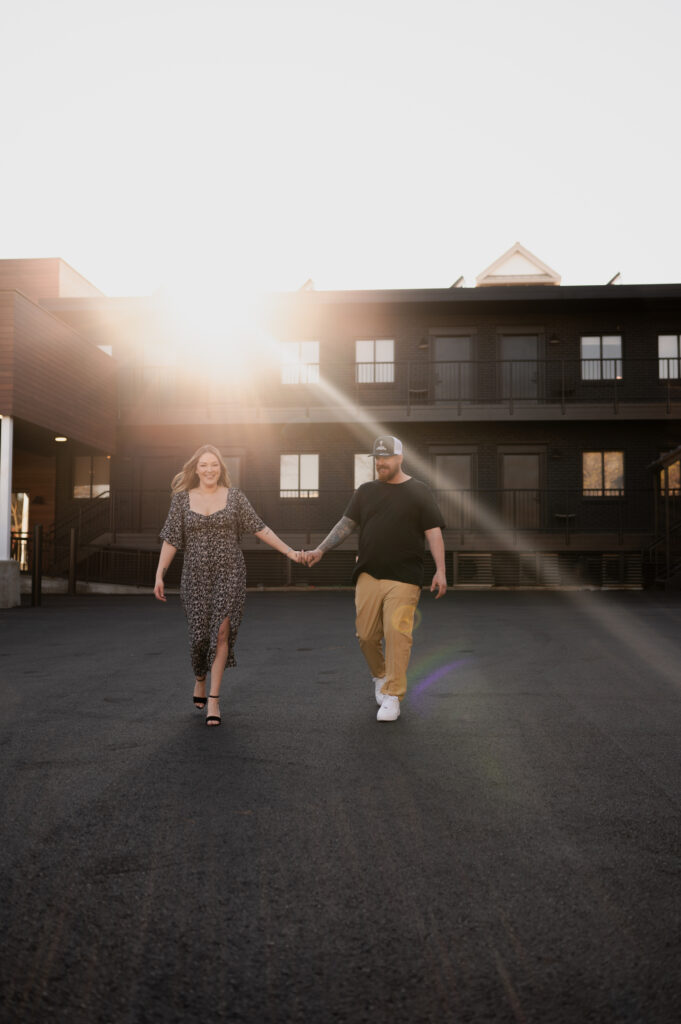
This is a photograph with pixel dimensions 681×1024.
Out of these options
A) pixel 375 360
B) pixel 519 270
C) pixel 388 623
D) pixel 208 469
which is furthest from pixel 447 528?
pixel 208 469

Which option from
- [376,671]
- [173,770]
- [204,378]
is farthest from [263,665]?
[204,378]

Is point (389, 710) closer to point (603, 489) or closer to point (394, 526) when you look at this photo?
point (394, 526)

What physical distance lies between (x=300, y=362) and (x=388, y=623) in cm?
1866

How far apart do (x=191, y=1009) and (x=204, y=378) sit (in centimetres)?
2206

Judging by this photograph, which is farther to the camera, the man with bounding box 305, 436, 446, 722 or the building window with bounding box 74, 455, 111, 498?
the building window with bounding box 74, 455, 111, 498

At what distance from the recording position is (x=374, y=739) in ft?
16.8

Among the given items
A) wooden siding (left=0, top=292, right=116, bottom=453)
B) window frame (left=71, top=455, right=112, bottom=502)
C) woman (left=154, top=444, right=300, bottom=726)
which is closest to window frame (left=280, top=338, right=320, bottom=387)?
wooden siding (left=0, top=292, right=116, bottom=453)

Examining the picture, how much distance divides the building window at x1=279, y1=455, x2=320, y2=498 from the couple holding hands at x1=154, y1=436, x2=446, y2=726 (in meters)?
17.3

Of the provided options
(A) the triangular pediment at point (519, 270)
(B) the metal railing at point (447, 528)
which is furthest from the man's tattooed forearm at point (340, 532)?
(A) the triangular pediment at point (519, 270)

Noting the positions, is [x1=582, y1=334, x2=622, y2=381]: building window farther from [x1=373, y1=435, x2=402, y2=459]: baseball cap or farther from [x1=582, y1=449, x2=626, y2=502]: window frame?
[x1=373, y1=435, x2=402, y2=459]: baseball cap

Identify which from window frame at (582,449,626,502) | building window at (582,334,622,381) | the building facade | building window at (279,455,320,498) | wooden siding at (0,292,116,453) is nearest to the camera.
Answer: wooden siding at (0,292,116,453)

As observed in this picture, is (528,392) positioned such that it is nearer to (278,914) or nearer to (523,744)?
(523,744)

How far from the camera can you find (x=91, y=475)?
80.4ft

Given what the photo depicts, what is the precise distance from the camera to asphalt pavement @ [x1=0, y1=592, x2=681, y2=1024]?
2.18 meters
